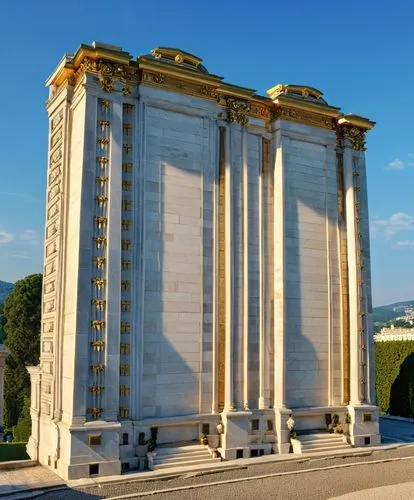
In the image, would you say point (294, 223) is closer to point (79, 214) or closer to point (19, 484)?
point (79, 214)

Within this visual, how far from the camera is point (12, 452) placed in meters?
28.0

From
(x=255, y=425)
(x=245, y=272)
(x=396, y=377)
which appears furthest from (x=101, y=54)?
(x=396, y=377)

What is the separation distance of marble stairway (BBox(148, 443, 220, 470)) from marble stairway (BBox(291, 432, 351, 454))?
137 inches

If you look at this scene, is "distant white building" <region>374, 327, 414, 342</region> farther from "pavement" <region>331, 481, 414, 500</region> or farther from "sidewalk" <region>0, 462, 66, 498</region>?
"sidewalk" <region>0, 462, 66, 498</region>

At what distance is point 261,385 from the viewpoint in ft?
68.5

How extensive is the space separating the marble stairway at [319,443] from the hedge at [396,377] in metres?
13.4

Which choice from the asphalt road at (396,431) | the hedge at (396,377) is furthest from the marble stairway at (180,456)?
the hedge at (396,377)

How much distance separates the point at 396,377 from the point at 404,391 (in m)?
1.27

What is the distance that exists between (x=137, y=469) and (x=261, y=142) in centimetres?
1348

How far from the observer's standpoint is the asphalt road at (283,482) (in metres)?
15.5

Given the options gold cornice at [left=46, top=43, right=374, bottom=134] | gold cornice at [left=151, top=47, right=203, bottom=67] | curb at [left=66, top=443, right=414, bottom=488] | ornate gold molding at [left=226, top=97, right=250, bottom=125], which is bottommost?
curb at [left=66, top=443, right=414, bottom=488]

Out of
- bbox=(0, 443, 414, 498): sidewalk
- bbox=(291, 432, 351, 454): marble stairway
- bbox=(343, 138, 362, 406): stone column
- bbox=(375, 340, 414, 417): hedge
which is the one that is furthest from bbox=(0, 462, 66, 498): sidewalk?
bbox=(375, 340, 414, 417): hedge

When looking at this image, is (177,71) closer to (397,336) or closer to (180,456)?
(180,456)

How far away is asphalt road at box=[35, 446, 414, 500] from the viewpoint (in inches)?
611
